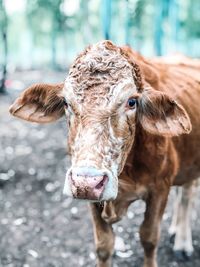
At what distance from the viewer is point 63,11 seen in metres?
15.2

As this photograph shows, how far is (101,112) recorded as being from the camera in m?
3.24

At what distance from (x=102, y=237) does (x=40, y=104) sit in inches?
50.3

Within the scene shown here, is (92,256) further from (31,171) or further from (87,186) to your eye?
(87,186)

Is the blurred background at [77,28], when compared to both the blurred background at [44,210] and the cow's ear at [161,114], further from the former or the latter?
the cow's ear at [161,114]

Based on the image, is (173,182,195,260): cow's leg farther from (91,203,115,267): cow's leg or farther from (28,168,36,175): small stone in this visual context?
(28,168,36,175): small stone

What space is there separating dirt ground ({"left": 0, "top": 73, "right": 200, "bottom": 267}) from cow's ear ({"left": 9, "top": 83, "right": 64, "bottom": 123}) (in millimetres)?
1696

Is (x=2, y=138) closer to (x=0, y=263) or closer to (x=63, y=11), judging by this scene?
(x=0, y=263)

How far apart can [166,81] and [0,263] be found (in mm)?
2245

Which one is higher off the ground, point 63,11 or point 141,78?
point 141,78

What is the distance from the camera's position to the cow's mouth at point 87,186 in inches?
115

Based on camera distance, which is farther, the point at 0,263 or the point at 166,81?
the point at 0,263

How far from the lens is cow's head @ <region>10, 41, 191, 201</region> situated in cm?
303

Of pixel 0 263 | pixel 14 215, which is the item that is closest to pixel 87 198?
pixel 0 263

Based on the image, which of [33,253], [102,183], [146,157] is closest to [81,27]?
[33,253]
